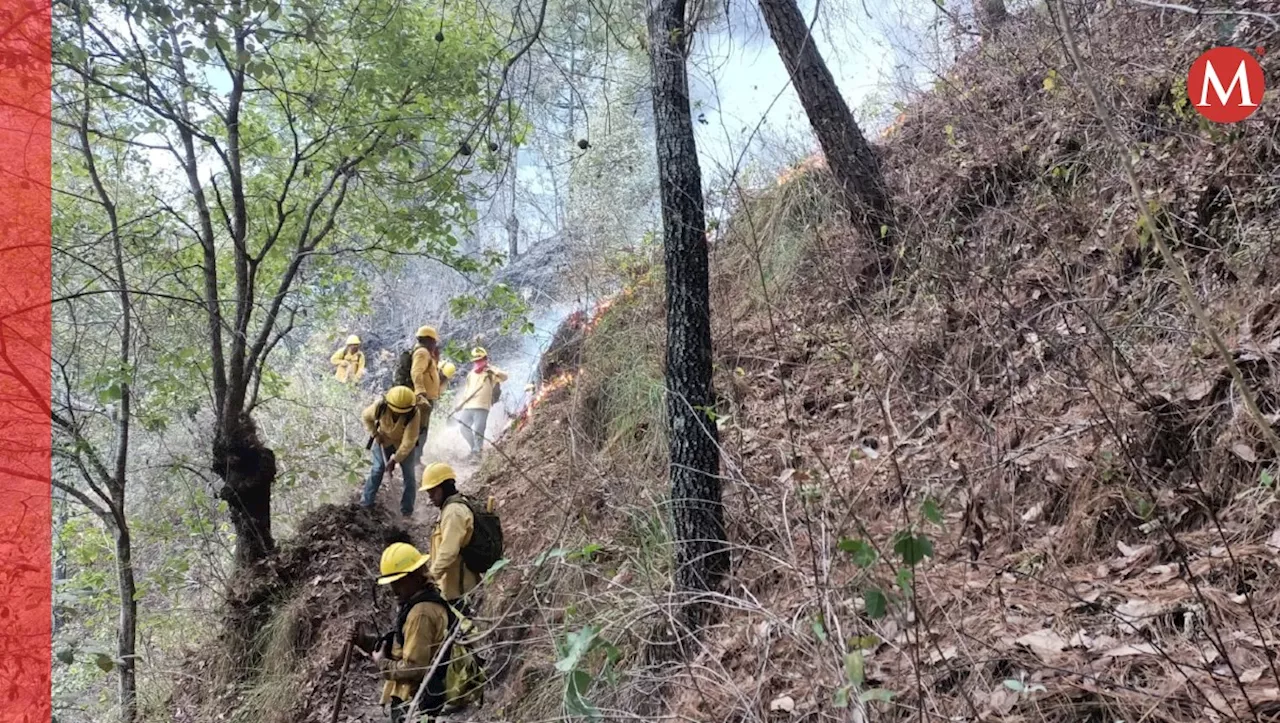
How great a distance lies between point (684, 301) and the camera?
3.88m

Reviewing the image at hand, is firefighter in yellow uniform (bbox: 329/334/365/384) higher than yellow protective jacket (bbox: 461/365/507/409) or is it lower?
higher

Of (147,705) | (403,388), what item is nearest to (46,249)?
(403,388)

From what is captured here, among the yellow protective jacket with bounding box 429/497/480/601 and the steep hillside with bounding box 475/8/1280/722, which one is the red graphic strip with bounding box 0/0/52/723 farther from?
the steep hillside with bounding box 475/8/1280/722

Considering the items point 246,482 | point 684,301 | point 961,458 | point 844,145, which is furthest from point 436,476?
point 844,145

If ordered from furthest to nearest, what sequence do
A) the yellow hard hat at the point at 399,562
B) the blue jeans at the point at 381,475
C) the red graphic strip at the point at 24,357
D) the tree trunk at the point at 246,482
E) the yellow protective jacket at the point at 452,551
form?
the blue jeans at the point at 381,475 → the tree trunk at the point at 246,482 → the yellow protective jacket at the point at 452,551 → the yellow hard hat at the point at 399,562 → the red graphic strip at the point at 24,357

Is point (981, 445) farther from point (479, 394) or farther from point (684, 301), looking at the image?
point (479, 394)

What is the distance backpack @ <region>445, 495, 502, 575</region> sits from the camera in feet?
15.8

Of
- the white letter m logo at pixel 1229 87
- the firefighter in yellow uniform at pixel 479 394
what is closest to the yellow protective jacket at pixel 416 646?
the firefighter in yellow uniform at pixel 479 394

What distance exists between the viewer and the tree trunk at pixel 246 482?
21.8 ft

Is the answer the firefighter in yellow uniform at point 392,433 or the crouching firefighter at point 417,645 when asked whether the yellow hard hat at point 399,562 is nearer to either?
the crouching firefighter at point 417,645

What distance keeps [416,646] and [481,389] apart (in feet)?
17.8

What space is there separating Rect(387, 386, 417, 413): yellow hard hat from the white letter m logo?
6.78m
